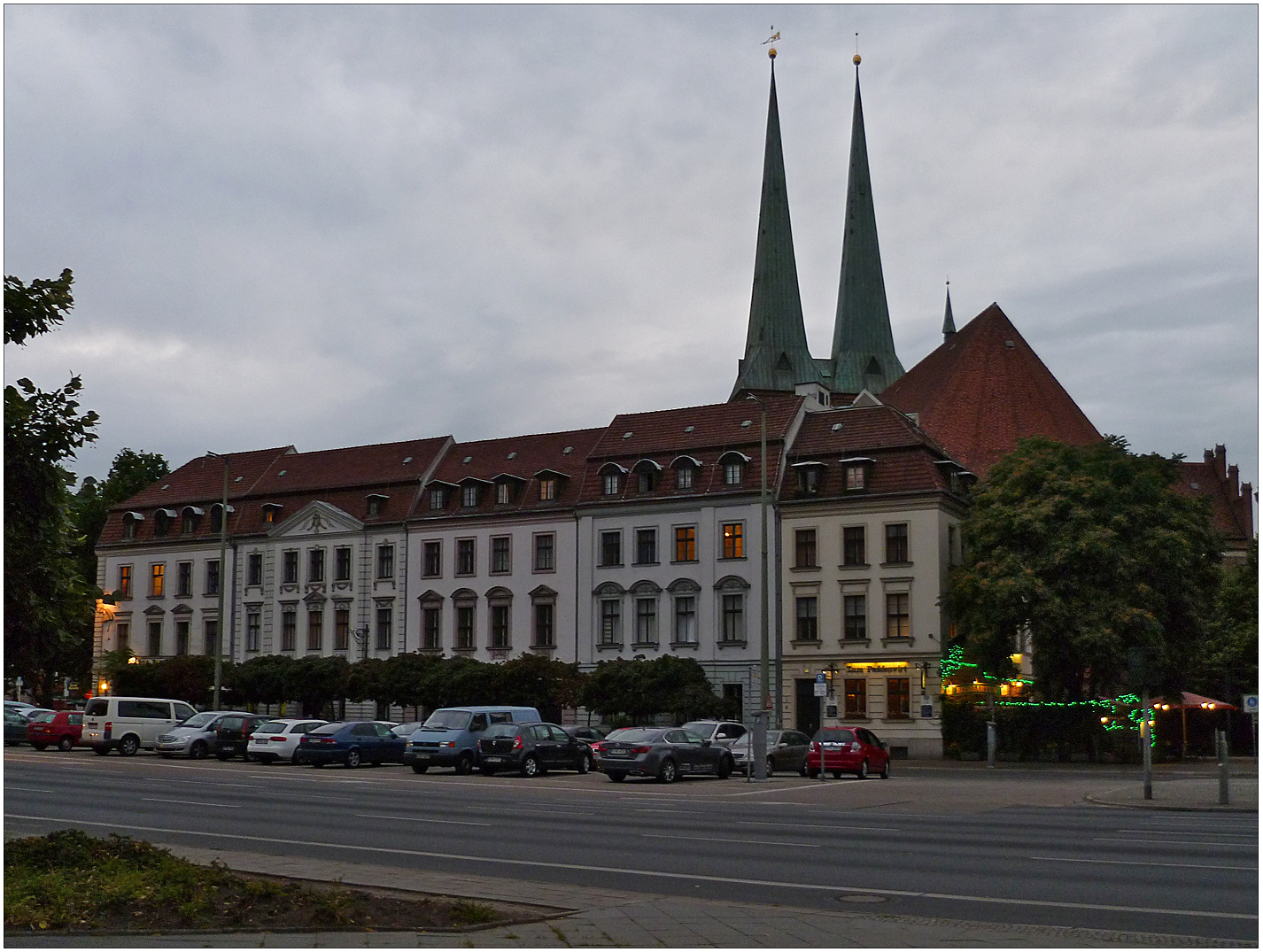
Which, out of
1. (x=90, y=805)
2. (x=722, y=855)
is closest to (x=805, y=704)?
(x=90, y=805)

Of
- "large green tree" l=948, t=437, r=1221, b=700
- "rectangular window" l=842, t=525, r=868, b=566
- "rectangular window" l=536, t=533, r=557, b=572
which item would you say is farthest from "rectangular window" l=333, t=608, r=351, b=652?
"large green tree" l=948, t=437, r=1221, b=700

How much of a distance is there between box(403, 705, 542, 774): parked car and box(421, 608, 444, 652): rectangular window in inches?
903

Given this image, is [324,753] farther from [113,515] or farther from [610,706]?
[113,515]

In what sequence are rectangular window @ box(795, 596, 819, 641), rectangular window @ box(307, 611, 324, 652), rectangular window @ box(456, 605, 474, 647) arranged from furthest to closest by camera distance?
rectangular window @ box(307, 611, 324, 652) < rectangular window @ box(456, 605, 474, 647) < rectangular window @ box(795, 596, 819, 641)

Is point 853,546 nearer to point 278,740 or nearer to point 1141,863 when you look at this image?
point 278,740

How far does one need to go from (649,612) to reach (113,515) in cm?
3284

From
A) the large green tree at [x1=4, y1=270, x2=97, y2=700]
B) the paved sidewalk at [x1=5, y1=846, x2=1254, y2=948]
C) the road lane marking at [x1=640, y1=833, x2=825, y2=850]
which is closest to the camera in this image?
the paved sidewalk at [x1=5, y1=846, x2=1254, y2=948]

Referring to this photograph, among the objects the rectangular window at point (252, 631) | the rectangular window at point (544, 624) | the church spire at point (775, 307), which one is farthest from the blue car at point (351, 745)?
the church spire at point (775, 307)

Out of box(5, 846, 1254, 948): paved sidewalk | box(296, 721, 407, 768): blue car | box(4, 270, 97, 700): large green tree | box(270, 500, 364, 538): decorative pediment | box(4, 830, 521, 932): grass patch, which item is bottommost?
box(296, 721, 407, 768): blue car

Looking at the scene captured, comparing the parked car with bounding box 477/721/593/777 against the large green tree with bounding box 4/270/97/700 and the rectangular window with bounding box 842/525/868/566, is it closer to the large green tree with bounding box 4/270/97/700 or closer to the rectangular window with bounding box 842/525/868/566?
the rectangular window with bounding box 842/525/868/566

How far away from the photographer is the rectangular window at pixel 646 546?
60.2m

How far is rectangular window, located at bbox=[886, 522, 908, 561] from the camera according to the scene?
55562 millimetres

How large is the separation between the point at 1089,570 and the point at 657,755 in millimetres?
20475

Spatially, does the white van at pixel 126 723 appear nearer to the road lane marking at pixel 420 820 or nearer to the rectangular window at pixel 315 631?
the rectangular window at pixel 315 631
